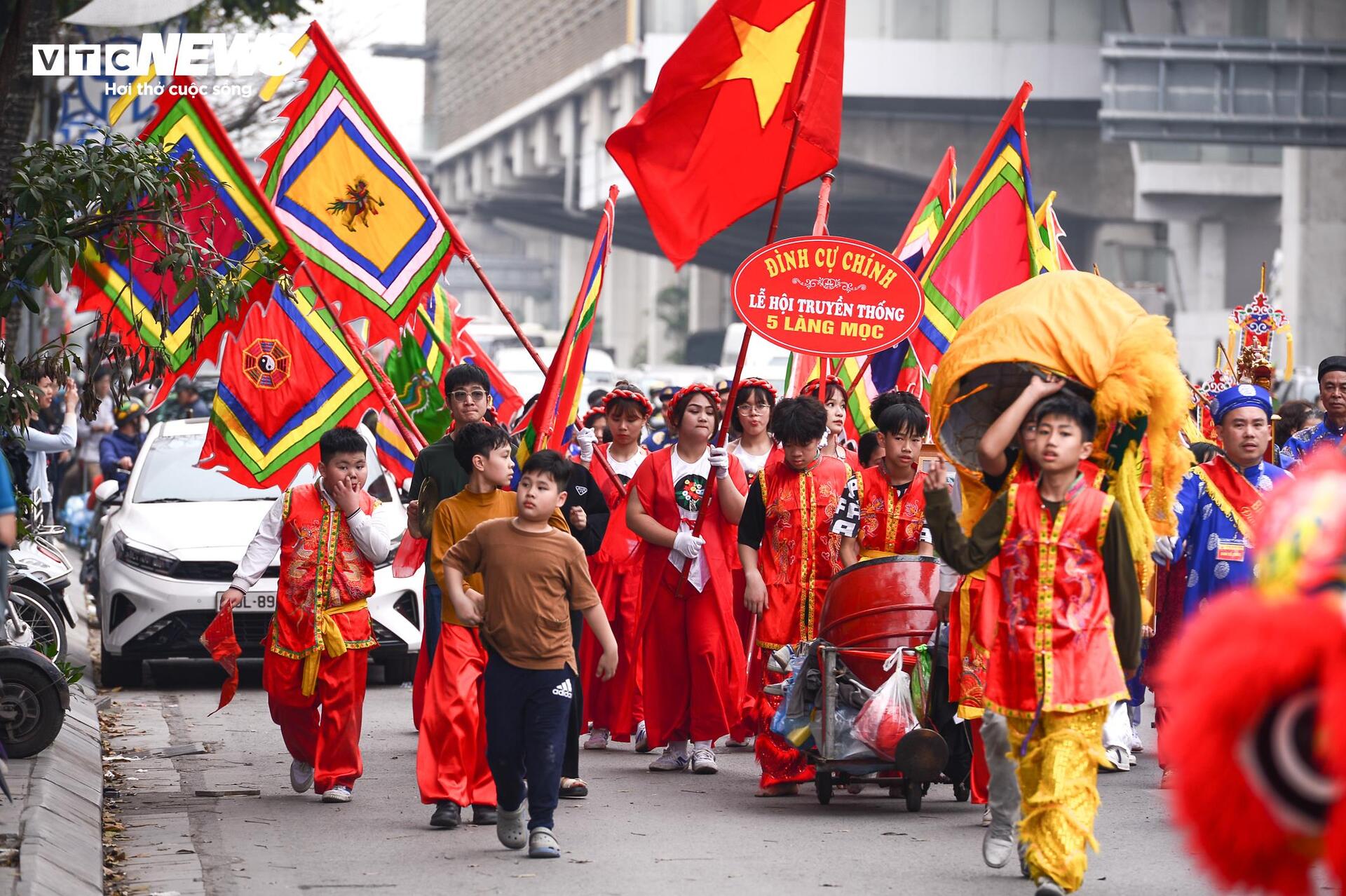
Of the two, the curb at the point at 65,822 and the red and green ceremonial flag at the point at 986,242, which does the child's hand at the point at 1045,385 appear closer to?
the curb at the point at 65,822

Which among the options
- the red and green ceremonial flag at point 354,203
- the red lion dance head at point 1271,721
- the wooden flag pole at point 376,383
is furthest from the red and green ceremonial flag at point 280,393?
the red lion dance head at point 1271,721

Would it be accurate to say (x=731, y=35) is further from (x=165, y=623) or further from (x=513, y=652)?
(x=165, y=623)

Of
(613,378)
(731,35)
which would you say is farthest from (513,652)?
(613,378)

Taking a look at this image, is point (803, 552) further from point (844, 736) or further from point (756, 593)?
point (844, 736)

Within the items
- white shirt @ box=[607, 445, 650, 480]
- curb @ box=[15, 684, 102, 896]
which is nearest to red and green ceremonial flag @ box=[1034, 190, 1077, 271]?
white shirt @ box=[607, 445, 650, 480]

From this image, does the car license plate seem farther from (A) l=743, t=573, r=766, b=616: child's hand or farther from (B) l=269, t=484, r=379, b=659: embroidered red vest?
(A) l=743, t=573, r=766, b=616: child's hand

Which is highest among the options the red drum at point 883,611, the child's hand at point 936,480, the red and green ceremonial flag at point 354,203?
the red and green ceremonial flag at point 354,203

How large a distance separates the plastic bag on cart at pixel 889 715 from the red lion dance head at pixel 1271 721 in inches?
185

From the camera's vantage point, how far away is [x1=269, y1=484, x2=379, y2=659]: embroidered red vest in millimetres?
8188

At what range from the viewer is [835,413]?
38.6 feet

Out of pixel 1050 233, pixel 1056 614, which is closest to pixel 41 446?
pixel 1050 233

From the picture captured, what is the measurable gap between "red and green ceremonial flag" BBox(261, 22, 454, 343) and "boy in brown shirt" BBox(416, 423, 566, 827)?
2583mm

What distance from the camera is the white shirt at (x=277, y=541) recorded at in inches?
324

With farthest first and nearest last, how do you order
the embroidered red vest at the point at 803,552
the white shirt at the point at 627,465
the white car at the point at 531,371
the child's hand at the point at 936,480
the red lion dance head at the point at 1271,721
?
the white car at the point at 531,371 → the white shirt at the point at 627,465 → the embroidered red vest at the point at 803,552 → the child's hand at the point at 936,480 → the red lion dance head at the point at 1271,721
